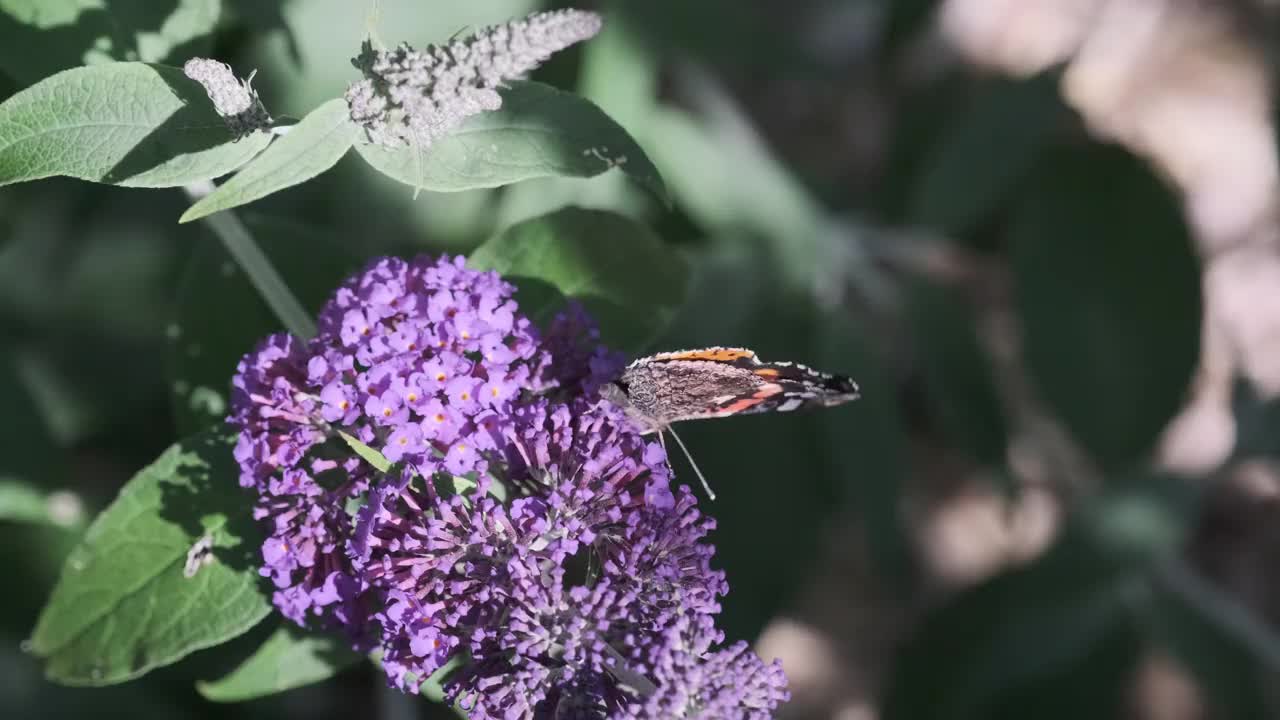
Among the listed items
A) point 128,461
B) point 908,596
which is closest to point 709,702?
point 128,461

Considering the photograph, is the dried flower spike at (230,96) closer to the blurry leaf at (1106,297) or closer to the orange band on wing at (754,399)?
the orange band on wing at (754,399)

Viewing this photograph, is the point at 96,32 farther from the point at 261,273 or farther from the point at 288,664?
the point at 288,664

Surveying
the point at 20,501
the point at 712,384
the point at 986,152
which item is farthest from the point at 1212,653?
the point at 20,501

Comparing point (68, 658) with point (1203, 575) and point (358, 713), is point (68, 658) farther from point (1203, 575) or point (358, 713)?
point (1203, 575)

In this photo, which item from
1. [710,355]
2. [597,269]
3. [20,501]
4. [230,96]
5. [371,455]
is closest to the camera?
[230,96]

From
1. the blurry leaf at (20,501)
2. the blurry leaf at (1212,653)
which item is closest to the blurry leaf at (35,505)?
the blurry leaf at (20,501)

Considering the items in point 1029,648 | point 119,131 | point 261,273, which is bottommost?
point 1029,648
